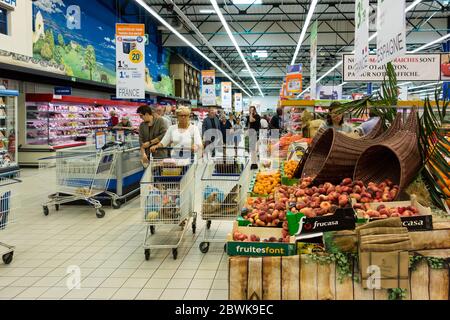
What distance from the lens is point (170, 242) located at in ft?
18.2

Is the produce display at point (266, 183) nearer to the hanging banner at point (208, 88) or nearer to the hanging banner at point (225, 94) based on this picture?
the hanging banner at point (208, 88)

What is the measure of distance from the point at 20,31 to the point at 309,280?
1113cm

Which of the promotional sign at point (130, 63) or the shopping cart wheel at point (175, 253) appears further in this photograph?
the promotional sign at point (130, 63)

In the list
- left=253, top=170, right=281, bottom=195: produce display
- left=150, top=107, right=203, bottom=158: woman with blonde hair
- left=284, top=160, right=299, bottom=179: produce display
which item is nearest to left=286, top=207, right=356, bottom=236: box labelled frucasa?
left=253, top=170, right=281, bottom=195: produce display

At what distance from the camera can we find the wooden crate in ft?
6.77

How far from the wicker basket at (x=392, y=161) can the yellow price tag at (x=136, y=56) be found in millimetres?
8434

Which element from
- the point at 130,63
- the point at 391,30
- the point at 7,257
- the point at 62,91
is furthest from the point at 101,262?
the point at 62,91

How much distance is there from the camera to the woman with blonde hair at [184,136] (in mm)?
6363

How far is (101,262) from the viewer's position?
15.9ft

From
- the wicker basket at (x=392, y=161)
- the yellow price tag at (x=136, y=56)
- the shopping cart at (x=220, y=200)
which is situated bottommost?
the shopping cart at (x=220, y=200)

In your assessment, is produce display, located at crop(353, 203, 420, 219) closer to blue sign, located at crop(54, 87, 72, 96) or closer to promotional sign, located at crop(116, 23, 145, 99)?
promotional sign, located at crop(116, 23, 145, 99)

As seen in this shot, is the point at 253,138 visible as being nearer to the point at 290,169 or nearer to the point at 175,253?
the point at 290,169

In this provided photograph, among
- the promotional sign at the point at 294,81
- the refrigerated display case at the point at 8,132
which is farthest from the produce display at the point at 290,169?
the promotional sign at the point at 294,81
